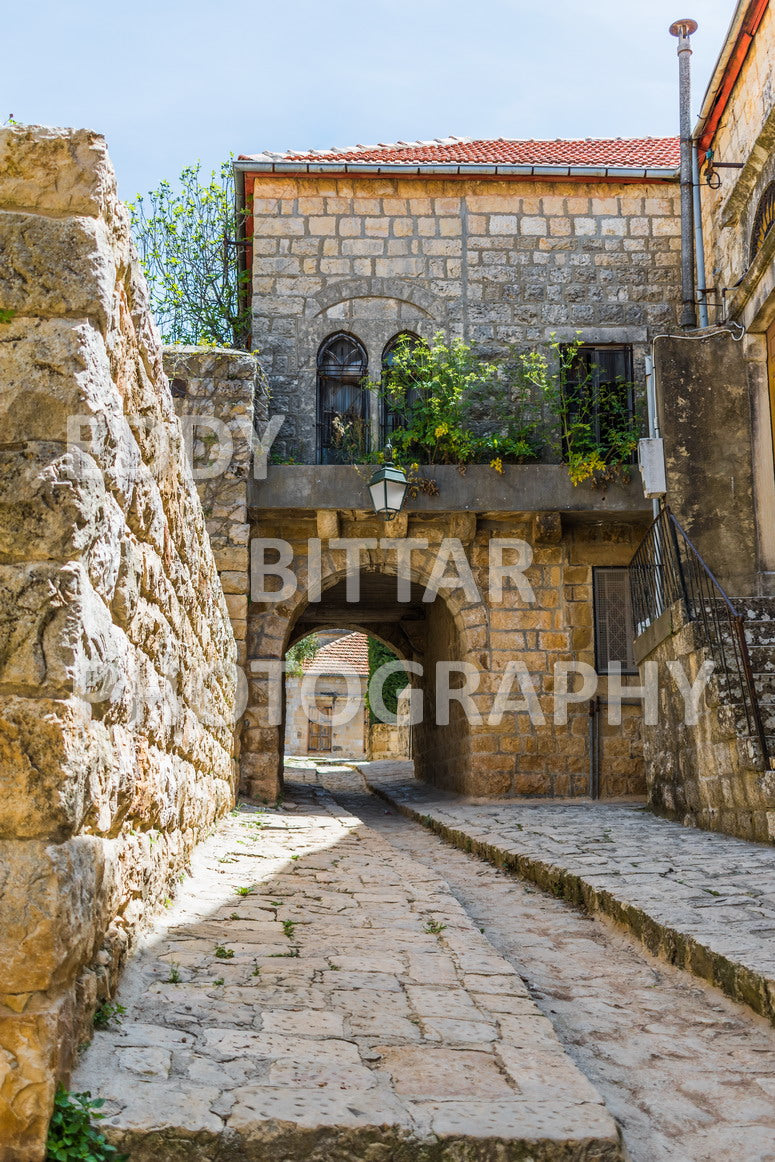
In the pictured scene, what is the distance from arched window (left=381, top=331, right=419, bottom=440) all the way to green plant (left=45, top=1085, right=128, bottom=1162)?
358 inches

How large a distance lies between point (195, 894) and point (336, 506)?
5.86 metres

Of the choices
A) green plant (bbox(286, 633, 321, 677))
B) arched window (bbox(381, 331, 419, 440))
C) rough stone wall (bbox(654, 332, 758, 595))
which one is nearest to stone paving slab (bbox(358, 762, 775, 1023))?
rough stone wall (bbox(654, 332, 758, 595))

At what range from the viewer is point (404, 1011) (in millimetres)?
2674

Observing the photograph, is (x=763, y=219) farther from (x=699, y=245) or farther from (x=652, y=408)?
(x=699, y=245)

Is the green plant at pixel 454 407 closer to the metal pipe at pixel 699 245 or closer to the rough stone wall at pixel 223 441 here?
the rough stone wall at pixel 223 441

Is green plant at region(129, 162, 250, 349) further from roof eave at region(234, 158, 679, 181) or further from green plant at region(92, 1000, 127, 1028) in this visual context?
green plant at region(92, 1000, 127, 1028)

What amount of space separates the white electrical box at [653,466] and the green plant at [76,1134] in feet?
24.8

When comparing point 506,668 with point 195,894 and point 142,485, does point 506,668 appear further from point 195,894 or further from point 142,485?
point 142,485

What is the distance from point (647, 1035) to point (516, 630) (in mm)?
7045

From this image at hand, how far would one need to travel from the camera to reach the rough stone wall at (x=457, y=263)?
1082 cm

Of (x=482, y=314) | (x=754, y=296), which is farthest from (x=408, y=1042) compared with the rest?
(x=482, y=314)

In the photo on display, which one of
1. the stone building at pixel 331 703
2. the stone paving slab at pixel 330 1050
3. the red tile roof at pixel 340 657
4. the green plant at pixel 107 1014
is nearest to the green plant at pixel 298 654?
the red tile roof at pixel 340 657

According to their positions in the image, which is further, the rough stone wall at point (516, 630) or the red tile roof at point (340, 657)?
the red tile roof at point (340, 657)

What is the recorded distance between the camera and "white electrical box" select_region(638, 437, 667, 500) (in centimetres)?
873
